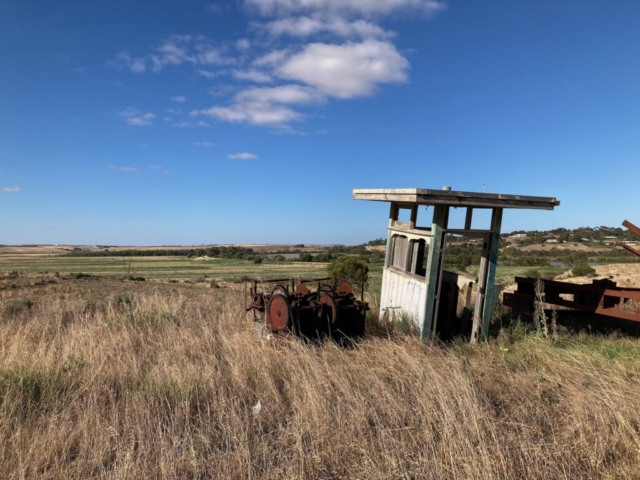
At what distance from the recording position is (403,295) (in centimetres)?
815

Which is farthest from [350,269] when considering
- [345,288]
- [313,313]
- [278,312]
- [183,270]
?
[183,270]

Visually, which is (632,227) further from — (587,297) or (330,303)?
(330,303)

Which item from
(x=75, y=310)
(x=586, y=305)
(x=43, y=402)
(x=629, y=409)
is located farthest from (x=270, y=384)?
(x=75, y=310)

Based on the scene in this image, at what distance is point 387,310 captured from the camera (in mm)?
8539

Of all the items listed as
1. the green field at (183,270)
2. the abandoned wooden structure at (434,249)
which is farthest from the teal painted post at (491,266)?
the green field at (183,270)

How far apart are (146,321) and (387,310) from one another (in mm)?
5262

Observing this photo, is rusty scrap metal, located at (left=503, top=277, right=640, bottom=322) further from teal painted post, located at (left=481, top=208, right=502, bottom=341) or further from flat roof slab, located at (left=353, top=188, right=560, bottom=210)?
flat roof slab, located at (left=353, top=188, right=560, bottom=210)

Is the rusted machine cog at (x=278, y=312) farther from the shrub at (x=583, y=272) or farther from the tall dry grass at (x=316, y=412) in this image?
the shrub at (x=583, y=272)

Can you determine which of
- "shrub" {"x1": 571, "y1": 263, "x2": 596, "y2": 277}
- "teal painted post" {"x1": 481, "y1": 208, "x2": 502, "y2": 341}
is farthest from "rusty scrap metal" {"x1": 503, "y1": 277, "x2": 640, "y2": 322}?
"shrub" {"x1": 571, "y1": 263, "x2": 596, "y2": 277}

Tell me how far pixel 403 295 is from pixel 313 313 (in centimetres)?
214

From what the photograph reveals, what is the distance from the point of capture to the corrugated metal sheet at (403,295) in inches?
292

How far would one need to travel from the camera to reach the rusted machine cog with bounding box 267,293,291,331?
261 inches

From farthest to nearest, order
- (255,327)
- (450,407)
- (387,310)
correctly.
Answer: (387,310)
(255,327)
(450,407)

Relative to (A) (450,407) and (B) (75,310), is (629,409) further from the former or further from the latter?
(B) (75,310)
